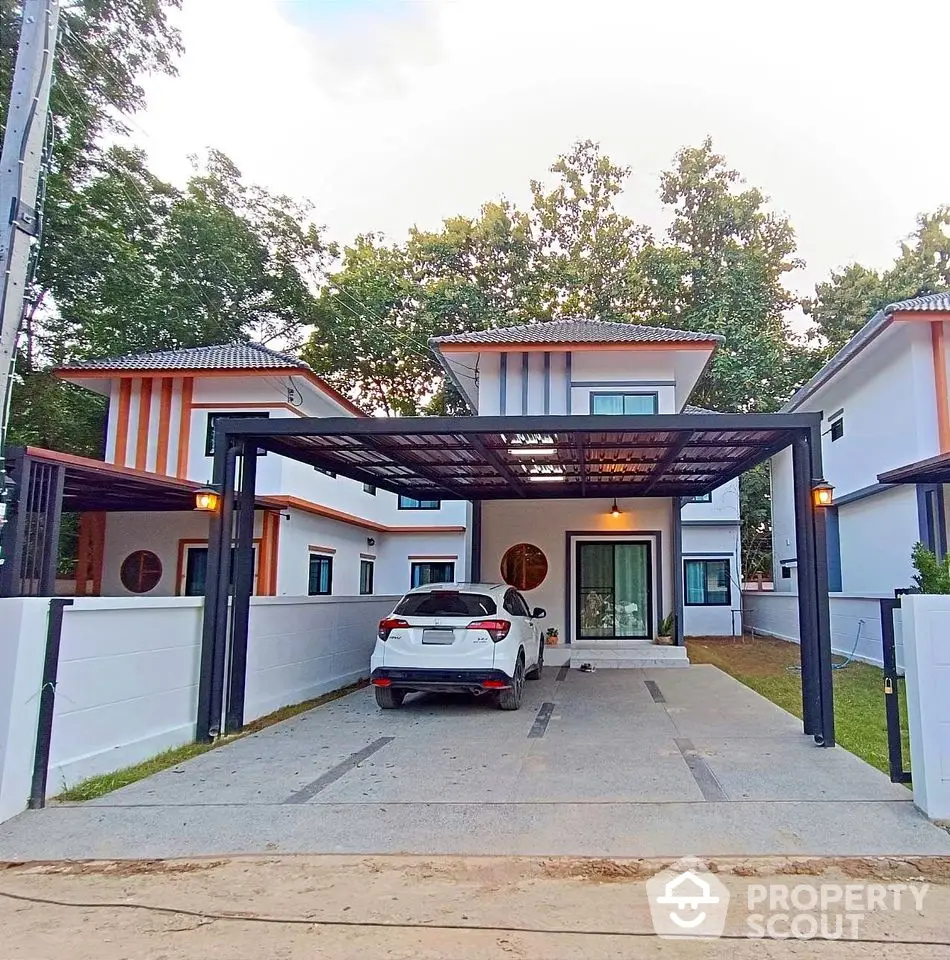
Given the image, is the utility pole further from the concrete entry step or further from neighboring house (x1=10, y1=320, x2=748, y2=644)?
the concrete entry step

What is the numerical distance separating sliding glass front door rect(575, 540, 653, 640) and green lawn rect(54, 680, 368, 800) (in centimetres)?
687

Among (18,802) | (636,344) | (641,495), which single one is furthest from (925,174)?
(18,802)

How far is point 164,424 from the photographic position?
50.6 ft

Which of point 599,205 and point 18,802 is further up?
point 599,205

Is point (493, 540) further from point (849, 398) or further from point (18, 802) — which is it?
point (18, 802)

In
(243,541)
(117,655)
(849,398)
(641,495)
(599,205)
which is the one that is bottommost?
(117,655)

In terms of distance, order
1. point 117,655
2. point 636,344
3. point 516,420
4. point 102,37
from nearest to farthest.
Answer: point 117,655
point 516,420
point 636,344
point 102,37

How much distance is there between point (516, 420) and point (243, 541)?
3.25m

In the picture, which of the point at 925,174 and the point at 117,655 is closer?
the point at 117,655

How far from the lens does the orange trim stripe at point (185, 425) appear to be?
15266 mm

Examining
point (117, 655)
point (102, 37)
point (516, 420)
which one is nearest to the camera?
point (117, 655)

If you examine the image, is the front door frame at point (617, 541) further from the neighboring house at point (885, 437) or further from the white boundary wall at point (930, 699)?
the white boundary wall at point (930, 699)

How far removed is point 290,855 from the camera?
13.7 ft

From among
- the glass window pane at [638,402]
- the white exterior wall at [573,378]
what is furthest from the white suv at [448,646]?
the glass window pane at [638,402]
